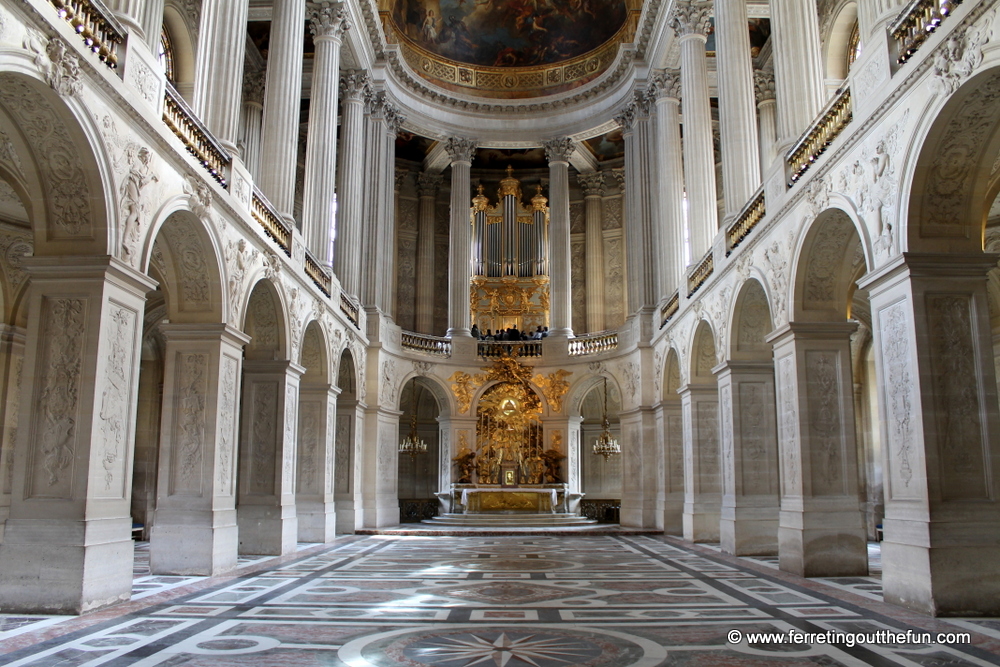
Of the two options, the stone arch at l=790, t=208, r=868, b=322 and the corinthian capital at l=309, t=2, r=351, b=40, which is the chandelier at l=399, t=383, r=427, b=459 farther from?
the stone arch at l=790, t=208, r=868, b=322

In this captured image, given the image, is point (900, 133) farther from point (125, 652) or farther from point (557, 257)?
point (557, 257)

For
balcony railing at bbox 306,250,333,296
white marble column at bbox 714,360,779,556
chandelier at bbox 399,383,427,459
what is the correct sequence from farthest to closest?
1. chandelier at bbox 399,383,427,459
2. balcony railing at bbox 306,250,333,296
3. white marble column at bbox 714,360,779,556

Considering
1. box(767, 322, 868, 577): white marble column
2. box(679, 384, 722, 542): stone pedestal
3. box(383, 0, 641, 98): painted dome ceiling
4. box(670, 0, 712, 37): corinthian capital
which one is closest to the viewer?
box(767, 322, 868, 577): white marble column

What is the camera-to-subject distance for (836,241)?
40.0 ft

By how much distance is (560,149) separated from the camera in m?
30.4

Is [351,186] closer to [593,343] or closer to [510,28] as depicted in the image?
[593,343]

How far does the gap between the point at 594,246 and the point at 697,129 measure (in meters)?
12.3

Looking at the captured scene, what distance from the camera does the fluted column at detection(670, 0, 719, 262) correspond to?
20.9 meters

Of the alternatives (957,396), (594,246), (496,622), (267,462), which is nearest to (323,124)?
(267,462)

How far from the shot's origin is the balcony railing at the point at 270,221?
15039 millimetres

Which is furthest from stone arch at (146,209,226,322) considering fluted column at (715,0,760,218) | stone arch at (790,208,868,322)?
fluted column at (715,0,760,218)

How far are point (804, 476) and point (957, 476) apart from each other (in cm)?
358

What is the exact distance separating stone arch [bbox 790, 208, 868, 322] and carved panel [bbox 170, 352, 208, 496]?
29.7ft

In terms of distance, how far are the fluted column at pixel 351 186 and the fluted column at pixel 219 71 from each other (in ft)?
31.4
